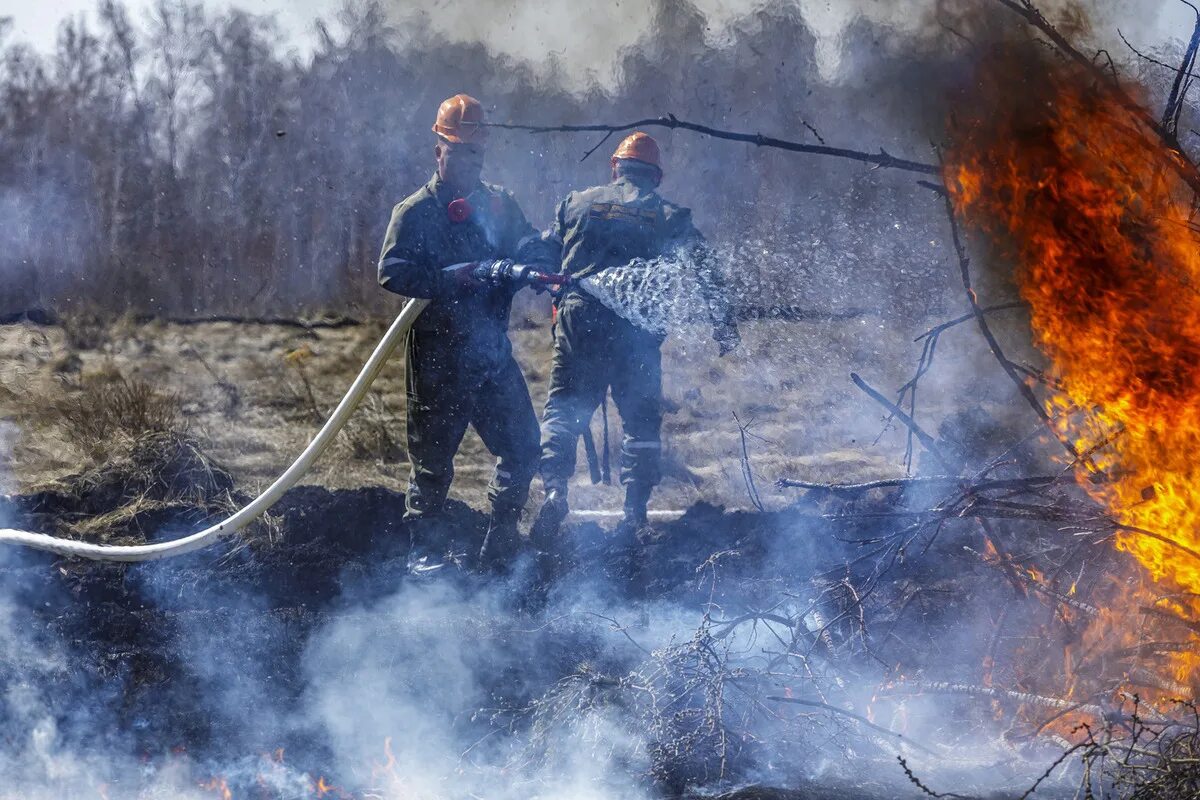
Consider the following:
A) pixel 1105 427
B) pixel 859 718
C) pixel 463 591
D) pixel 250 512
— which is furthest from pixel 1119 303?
pixel 250 512

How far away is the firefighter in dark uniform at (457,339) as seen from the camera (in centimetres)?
597

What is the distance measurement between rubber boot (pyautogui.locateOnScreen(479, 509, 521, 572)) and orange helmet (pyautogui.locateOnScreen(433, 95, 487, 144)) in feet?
7.69

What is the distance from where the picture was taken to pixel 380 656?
5.50 metres

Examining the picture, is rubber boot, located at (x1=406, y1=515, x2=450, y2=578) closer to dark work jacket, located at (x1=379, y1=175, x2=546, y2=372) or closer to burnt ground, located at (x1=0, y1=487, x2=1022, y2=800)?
burnt ground, located at (x1=0, y1=487, x2=1022, y2=800)

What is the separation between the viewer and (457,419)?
6211 mm

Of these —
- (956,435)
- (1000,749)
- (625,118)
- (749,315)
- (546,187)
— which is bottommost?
(1000,749)

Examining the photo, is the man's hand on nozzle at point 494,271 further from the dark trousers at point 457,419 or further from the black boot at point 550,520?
the black boot at point 550,520

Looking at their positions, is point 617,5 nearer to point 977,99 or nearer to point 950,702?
point 977,99

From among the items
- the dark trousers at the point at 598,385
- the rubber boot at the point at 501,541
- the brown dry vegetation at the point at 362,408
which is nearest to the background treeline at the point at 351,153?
the brown dry vegetation at the point at 362,408

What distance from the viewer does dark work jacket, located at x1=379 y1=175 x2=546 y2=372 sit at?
5.88 m

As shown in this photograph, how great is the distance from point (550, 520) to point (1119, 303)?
3.55 metres

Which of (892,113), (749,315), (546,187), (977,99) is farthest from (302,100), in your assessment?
(977,99)

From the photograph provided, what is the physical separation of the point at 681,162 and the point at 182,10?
537 centimetres

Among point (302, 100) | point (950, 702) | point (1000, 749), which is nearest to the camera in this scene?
point (1000, 749)
